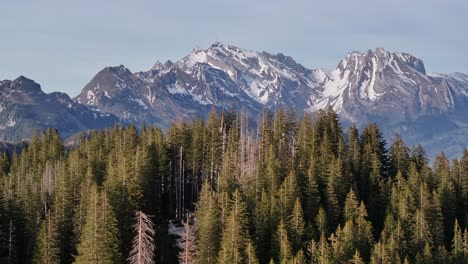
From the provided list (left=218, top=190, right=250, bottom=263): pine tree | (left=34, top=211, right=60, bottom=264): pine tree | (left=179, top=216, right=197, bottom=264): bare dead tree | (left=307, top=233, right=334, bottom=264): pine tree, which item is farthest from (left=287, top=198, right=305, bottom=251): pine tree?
(left=34, top=211, right=60, bottom=264): pine tree

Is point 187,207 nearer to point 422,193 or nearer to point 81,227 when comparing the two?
point 81,227

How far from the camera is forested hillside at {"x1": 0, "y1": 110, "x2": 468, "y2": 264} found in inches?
3150

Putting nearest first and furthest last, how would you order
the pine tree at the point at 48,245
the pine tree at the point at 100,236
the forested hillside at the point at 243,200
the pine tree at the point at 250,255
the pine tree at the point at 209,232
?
the pine tree at the point at 100,236, the pine tree at the point at 250,255, the forested hillside at the point at 243,200, the pine tree at the point at 209,232, the pine tree at the point at 48,245

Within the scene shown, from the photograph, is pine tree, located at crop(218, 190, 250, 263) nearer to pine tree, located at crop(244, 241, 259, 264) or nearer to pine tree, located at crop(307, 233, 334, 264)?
pine tree, located at crop(244, 241, 259, 264)

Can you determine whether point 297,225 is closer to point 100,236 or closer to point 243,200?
point 243,200

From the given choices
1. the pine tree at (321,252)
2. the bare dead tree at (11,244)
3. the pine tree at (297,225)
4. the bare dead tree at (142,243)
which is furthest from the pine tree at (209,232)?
the bare dead tree at (11,244)

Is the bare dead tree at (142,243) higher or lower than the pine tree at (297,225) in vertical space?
lower

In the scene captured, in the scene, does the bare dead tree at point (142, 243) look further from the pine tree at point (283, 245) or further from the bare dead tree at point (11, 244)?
the bare dead tree at point (11, 244)

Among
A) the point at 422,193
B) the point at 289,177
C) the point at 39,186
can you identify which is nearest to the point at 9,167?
the point at 39,186

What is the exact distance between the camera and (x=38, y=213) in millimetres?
93250

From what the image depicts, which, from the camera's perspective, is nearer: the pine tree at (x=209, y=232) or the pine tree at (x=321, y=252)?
the pine tree at (x=321, y=252)

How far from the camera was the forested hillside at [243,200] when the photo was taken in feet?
262

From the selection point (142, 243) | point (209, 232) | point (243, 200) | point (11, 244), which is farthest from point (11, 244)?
point (142, 243)

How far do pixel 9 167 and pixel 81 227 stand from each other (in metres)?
73.8
